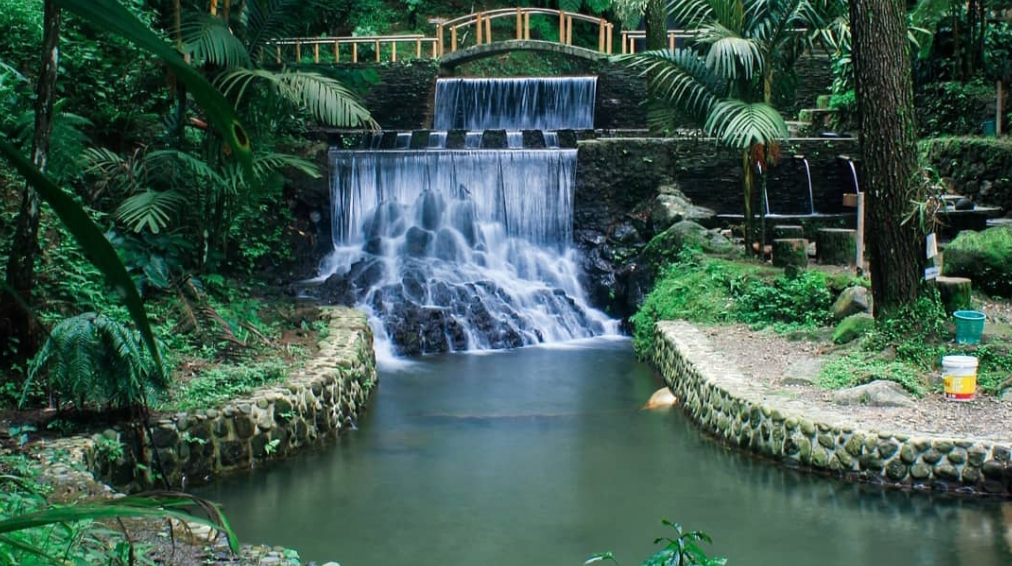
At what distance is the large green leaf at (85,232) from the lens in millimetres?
578

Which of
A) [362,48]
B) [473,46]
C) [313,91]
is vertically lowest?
[313,91]

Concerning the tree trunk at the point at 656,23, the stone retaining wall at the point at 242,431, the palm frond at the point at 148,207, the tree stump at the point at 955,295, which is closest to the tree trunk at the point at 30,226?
the stone retaining wall at the point at 242,431

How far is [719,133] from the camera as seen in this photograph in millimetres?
11625

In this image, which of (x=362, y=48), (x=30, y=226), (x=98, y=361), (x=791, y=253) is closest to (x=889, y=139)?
(x=791, y=253)

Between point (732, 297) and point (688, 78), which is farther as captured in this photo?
point (688, 78)

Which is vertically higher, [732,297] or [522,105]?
[522,105]

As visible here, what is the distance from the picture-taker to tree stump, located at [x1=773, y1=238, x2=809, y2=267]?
1170 cm

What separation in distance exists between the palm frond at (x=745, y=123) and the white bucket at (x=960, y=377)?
4.13 meters

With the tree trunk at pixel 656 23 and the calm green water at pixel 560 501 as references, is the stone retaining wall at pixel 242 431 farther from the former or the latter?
the tree trunk at pixel 656 23

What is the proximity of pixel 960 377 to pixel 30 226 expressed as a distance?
6.52 m

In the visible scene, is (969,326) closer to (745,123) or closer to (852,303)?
(852,303)

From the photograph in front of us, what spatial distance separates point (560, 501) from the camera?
7121mm

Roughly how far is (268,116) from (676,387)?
4.74 metres

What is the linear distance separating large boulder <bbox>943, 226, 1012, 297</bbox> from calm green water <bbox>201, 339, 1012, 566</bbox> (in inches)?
140
